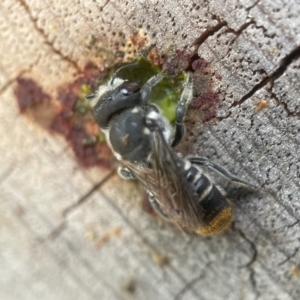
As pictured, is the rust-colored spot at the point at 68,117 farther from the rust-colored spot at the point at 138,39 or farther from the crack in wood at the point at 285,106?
the crack in wood at the point at 285,106

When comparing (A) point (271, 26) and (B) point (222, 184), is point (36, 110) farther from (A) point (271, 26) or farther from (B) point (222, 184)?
(A) point (271, 26)

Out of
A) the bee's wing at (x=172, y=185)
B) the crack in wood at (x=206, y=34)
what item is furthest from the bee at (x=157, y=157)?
the crack in wood at (x=206, y=34)

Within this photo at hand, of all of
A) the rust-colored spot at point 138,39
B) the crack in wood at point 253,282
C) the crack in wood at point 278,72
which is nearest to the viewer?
the crack in wood at point 278,72

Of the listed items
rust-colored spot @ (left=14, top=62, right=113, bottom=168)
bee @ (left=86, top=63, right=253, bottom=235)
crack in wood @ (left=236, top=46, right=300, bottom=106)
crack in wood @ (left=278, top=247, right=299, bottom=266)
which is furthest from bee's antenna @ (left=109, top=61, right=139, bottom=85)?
crack in wood @ (left=278, top=247, right=299, bottom=266)

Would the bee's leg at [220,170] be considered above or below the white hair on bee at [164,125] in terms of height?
below

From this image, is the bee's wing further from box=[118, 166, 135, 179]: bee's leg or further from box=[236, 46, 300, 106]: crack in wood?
box=[236, 46, 300, 106]: crack in wood

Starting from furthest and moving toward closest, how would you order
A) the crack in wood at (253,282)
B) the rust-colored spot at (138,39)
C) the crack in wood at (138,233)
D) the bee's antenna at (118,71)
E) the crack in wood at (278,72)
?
the crack in wood at (138,233) < the crack in wood at (253,282) < the bee's antenna at (118,71) < the rust-colored spot at (138,39) < the crack in wood at (278,72)

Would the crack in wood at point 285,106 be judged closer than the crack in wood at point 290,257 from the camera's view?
Yes
